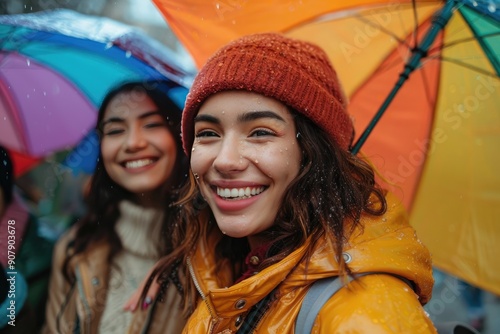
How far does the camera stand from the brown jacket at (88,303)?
270cm

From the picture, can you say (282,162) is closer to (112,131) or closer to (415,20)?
(112,131)

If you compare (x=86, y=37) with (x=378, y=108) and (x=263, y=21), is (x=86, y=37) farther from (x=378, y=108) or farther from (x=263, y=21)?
(x=378, y=108)

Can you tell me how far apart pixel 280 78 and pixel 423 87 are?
1.29 metres

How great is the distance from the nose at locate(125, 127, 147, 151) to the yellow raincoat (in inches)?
38.8

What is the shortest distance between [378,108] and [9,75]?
1.97 meters

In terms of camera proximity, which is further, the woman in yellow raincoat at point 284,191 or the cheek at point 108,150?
the cheek at point 108,150

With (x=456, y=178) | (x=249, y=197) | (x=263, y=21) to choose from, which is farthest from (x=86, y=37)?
(x=456, y=178)

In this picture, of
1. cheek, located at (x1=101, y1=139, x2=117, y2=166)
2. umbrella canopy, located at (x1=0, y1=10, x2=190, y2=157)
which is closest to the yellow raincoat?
cheek, located at (x1=101, y1=139, x2=117, y2=166)

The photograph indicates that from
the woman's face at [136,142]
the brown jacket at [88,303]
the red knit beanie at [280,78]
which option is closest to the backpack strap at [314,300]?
the red knit beanie at [280,78]

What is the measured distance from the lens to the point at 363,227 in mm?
1873

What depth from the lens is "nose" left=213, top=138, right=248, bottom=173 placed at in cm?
193

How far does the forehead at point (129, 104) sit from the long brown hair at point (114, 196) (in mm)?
16

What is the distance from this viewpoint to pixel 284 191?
201 centimetres

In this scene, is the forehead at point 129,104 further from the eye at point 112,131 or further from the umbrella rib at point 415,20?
the umbrella rib at point 415,20
